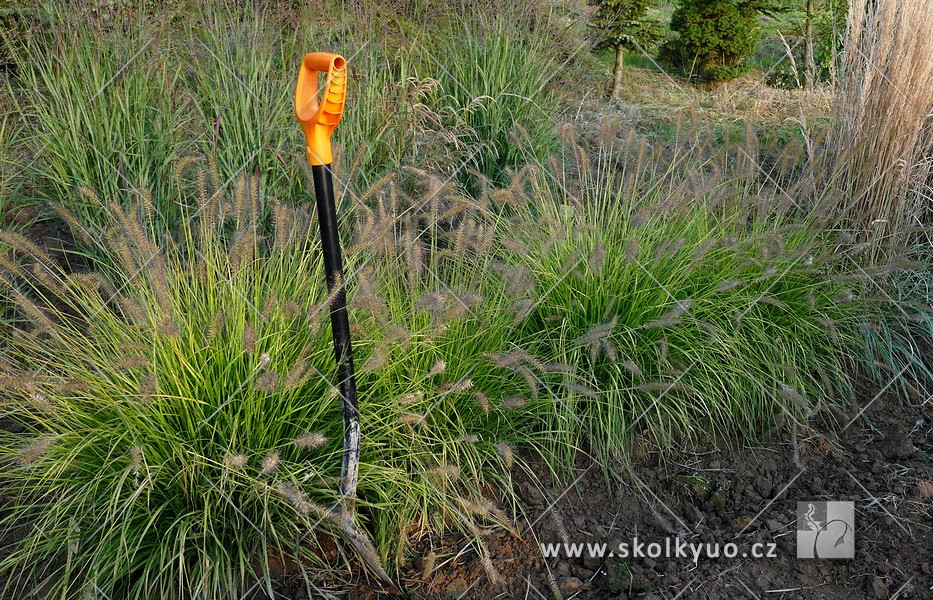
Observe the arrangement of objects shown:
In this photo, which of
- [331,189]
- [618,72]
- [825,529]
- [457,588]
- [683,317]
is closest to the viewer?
[331,189]

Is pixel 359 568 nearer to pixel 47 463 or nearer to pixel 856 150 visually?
pixel 47 463

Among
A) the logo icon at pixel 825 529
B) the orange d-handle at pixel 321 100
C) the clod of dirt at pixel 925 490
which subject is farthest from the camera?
the clod of dirt at pixel 925 490

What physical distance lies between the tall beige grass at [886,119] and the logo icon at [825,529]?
1.51 m

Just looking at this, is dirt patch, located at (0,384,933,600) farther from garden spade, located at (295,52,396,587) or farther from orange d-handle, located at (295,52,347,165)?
orange d-handle, located at (295,52,347,165)

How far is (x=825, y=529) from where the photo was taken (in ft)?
8.59

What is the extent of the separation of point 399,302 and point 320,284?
0.33 meters

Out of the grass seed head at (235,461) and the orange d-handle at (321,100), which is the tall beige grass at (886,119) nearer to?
the orange d-handle at (321,100)

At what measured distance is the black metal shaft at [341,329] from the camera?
1.99m

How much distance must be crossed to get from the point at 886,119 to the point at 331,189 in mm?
2999

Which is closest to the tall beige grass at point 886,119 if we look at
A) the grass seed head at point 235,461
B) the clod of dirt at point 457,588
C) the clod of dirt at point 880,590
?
the clod of dirt at point 880,590

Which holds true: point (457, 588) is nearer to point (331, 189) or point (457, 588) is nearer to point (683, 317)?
point (331, 189)

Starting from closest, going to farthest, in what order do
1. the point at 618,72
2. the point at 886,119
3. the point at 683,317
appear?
the point at 683,317 → the point at 886,119 → the point at 618,72

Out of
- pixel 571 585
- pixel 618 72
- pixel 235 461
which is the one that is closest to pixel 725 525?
pixel 571 585

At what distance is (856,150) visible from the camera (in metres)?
3.65
